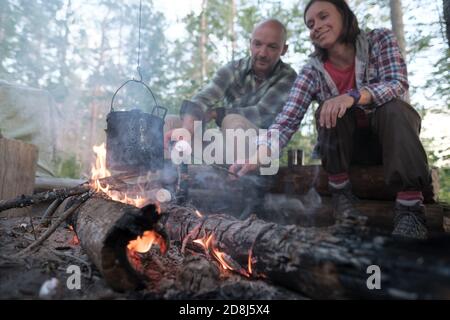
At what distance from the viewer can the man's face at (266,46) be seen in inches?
175

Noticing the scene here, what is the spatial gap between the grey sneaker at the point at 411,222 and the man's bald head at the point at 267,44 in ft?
9.90

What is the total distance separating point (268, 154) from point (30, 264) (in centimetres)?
223

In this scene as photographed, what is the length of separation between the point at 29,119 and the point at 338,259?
685 centimetres

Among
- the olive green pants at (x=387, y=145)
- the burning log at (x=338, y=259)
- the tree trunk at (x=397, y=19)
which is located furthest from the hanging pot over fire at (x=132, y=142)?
the tree trunk at (x=397, y=19)

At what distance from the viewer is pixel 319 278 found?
1492 mm

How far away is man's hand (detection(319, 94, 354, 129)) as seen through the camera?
2.55 meters

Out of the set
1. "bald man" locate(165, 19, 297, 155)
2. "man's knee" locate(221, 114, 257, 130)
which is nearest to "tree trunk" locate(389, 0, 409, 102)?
"bald man" locate(165, 19, 297, 155)

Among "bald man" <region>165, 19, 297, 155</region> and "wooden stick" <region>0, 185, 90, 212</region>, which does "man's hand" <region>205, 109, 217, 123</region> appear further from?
"wooden stick" <region>0, 185, 90, 212</region>

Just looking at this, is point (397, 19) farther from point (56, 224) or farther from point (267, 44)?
point (56, 224)

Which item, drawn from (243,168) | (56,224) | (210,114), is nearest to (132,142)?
(56,224)

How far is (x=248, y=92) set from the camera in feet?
16.0

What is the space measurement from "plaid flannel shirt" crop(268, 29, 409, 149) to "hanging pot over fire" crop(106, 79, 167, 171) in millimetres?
1275
